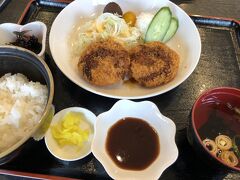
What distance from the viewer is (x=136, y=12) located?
6.73ft

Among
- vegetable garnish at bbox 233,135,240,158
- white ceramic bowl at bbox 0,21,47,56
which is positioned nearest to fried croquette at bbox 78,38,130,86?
white ceramic bowl at bbox 0,21,47,56

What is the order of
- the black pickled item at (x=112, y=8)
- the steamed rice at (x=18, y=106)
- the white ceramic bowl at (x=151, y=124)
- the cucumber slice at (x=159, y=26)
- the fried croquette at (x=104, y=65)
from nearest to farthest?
the white ceramic bowl at (x=151, y=124) → the steamed rice at (x=18, y=106) → the fried croquette at (x=104, y=65) → the cucumber slice at (x=159, y=26) → the black pickled item at (x=112, y=8)

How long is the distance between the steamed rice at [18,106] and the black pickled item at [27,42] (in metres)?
0.23

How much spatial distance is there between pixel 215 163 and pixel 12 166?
0.99 metres

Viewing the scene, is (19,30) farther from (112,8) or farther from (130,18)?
(130,18)

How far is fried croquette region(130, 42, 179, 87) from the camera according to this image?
1533mm

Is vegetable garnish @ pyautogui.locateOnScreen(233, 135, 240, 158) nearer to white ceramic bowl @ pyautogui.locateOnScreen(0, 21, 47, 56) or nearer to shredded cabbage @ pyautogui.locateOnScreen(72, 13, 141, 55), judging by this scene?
shredded cabbage @ pyautogui.locateOnScreen(72, 13, 141, 55)

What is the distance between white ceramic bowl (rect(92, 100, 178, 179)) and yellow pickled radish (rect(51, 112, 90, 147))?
9cm

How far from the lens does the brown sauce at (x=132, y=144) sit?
1.26 metres

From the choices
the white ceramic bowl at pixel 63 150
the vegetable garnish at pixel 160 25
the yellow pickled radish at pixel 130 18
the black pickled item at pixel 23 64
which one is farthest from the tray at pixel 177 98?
the yellow pickled radish at pixel 130 18

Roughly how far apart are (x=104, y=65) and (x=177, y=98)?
0.49 metres

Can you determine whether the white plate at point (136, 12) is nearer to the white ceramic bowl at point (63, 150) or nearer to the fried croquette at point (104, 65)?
the fried croquette at point (104, 65)

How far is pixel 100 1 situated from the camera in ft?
6.63

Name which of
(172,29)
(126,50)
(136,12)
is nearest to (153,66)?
(126,50)
